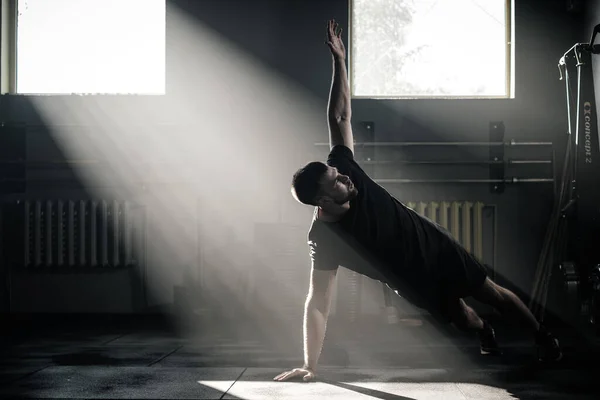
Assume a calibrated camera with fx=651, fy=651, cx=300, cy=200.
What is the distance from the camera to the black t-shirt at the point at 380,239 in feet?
9.37

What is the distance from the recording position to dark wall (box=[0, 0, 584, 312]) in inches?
209

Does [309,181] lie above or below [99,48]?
below

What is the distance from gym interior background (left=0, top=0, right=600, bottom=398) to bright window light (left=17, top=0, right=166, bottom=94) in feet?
0.42

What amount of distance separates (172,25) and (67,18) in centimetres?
93

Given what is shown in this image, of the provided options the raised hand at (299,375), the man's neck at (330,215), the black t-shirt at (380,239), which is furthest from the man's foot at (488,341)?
the man's neck at (330,215)

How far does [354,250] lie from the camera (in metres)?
2.92

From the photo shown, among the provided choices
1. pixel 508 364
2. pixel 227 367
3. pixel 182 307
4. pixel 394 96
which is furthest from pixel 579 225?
pixel 182 307

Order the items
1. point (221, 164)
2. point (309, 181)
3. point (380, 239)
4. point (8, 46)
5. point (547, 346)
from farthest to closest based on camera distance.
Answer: point (8, 46) < point (221, 164) < point (547, 346) < point (380, 239) < point (309, 181)

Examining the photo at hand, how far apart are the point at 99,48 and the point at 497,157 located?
3.45m

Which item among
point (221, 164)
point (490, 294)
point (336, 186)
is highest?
point (221, 164)

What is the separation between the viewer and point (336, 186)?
272 centimetres

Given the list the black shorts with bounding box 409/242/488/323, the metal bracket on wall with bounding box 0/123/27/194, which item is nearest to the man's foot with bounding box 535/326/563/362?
the black shorts with bounding box 409/242/488/323

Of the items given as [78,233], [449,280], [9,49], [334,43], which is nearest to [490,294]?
[449,280]

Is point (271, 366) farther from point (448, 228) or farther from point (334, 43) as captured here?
point (448, 228)
